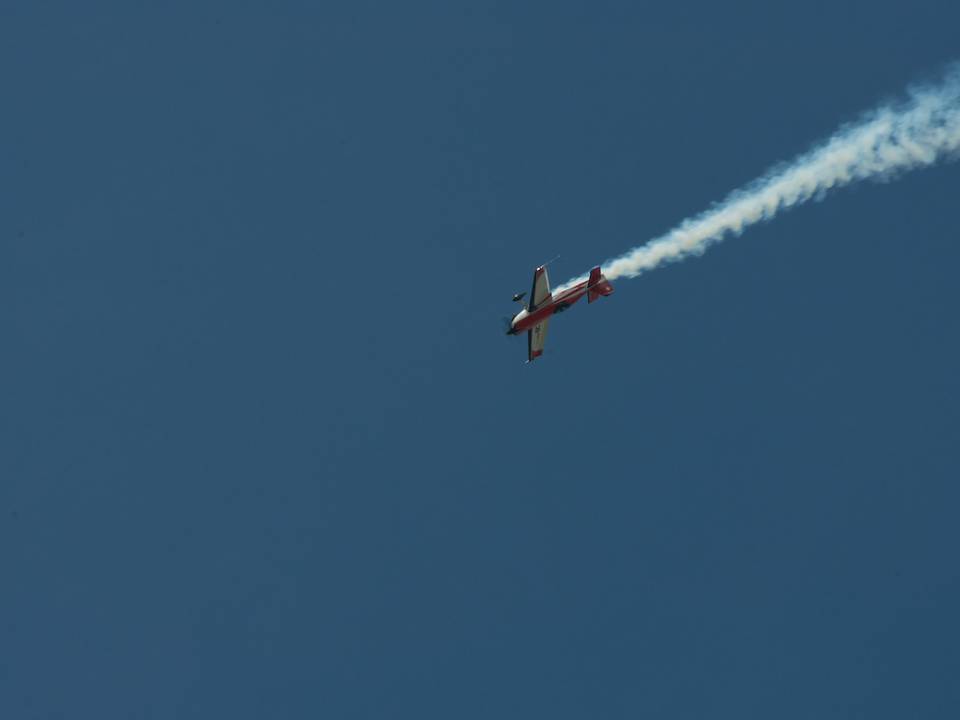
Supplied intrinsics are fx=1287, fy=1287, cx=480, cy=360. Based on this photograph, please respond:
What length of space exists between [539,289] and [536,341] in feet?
12.6

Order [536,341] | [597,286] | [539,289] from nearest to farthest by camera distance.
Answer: [539,289] < [597,286] < [536,341]

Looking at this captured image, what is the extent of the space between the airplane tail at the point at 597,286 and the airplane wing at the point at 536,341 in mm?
2708

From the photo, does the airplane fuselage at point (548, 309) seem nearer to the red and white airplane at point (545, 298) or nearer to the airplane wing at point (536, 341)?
the red and white airplane at point (545, 298)

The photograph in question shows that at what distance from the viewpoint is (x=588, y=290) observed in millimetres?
64375

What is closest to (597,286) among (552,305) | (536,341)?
(552,305)

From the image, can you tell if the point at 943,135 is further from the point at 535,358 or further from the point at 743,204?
the point at 535,358

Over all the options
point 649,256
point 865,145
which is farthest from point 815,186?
point 649,256

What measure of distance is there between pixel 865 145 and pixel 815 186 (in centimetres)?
287

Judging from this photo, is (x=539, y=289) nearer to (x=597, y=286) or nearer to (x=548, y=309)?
(x=548, y=309)

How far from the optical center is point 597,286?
64500 millimetres

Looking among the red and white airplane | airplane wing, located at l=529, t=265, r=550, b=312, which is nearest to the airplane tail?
the red and white airplane

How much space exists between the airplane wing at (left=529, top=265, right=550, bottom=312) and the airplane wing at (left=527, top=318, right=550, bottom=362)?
2052mm

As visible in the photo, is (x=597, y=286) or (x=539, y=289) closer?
(x=539, y=289)

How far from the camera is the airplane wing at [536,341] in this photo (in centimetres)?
6531
